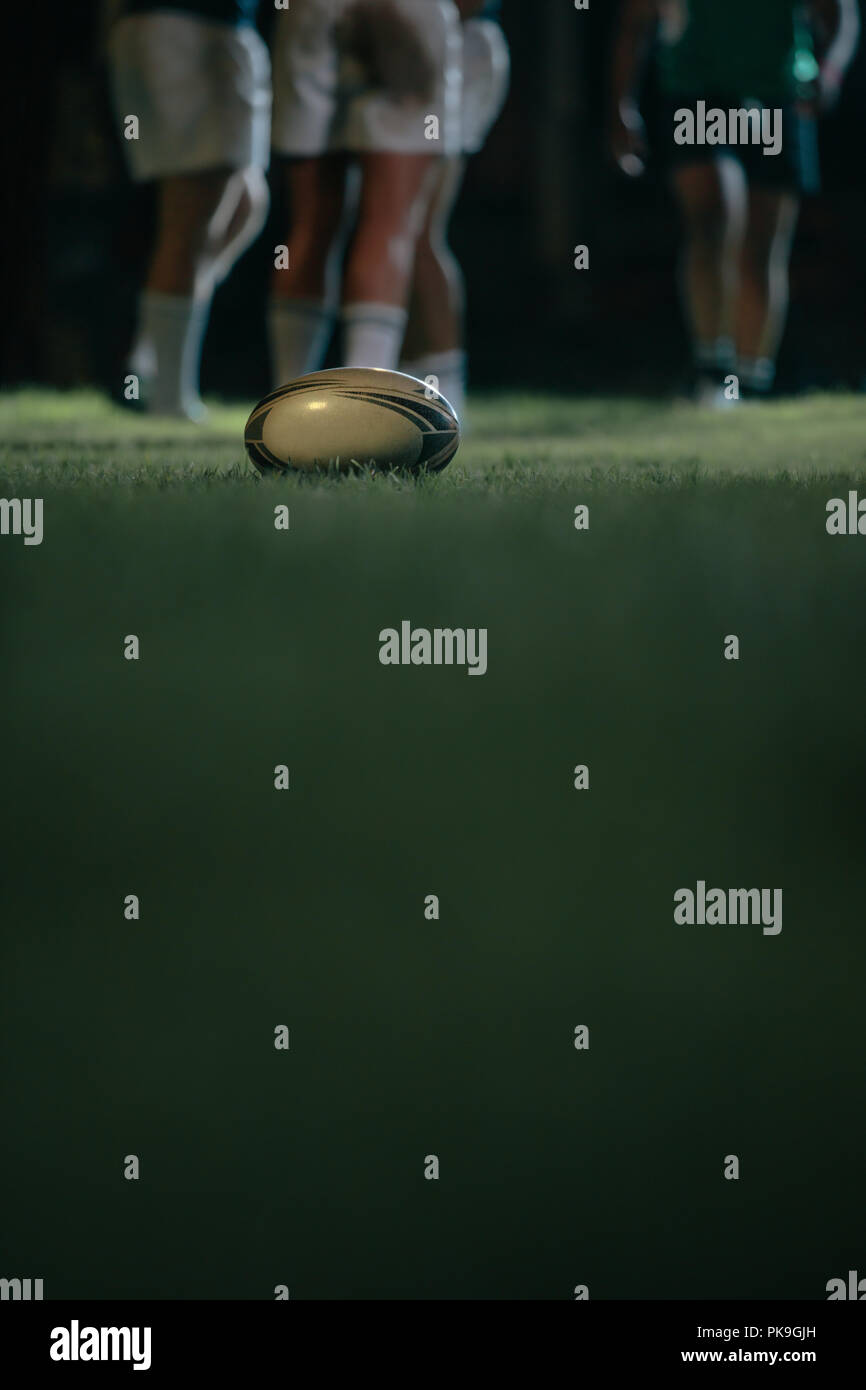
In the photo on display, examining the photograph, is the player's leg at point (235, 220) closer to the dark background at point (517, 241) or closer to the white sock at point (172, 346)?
the white sock at point (172, 346)

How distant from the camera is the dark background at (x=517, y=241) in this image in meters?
5.81

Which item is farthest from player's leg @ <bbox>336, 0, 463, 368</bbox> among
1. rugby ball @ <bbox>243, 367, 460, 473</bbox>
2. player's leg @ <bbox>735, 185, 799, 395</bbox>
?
player's leg @ <bbox>735, 185, 799, 395</bbox>

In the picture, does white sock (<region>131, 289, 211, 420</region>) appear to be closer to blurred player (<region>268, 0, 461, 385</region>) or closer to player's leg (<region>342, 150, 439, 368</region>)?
blurred player (<region>268, 0, 461, 385</region>)

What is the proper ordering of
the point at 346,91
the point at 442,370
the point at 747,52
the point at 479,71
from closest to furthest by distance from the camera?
the point at 346,91 → the point at 442,370 → the point at 747,52 → the point at 479,71

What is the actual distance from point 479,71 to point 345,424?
2093 mm

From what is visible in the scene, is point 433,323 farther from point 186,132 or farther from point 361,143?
point 186,132

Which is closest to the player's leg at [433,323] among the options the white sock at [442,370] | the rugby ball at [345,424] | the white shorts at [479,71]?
the white sock at [442,370]

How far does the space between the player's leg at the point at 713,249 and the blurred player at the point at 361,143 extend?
948mm

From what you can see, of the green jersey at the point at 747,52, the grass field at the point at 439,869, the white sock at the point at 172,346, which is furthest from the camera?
the green jersey at the point at 747,52

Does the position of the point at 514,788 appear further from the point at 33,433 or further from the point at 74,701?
the point at 33,433

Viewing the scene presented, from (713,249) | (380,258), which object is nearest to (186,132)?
(380,258)

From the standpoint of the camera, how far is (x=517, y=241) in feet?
21.8

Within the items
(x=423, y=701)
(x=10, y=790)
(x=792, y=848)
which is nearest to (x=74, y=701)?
(x=10, y=790)

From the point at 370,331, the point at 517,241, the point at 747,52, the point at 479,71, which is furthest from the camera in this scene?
the point at 517,241
